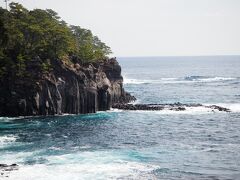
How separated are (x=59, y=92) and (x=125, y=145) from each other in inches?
1291

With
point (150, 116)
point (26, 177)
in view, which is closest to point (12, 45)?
point (150, 116)

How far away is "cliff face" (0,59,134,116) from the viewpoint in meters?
88.1

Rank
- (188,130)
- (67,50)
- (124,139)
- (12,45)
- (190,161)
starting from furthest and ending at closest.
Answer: (67,50) → (12,45) → (188,130) → (124,139) → (190,161)

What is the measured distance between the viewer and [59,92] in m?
92.8

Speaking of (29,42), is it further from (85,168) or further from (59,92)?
(85,168)

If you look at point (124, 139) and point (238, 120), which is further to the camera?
point (238, 120)

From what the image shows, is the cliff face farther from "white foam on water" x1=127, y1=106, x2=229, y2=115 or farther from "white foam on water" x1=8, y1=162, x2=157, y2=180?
"white foam on water" x1=8, y1=162, x2=157, y2=180

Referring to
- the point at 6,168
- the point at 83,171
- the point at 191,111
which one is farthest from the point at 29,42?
the point at 83,171

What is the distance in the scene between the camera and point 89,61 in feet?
351

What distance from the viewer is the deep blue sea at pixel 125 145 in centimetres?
5000

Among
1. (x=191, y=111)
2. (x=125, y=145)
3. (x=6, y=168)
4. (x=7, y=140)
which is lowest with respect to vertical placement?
(x=125, y=145)

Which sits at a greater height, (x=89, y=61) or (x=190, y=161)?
(x=89, y=61)

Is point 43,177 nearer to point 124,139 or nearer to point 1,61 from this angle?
point 124,139

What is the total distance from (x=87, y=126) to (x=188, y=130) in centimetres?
2028
